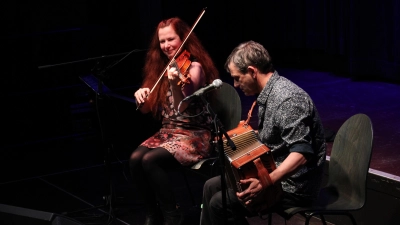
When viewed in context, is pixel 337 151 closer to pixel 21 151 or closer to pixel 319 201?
pixel 319 201

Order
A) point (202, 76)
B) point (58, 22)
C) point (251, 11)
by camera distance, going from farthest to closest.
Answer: point (251, 11), point (58, 22), point (202, 76)

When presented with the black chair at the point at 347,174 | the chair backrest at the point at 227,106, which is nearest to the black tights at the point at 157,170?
the chair backrest at the point at 227,106

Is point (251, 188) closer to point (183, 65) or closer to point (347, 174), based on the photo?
point (347, 174)

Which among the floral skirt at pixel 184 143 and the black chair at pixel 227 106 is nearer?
the floral skirt at pixel 184 143

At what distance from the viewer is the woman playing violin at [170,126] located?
4.00 m

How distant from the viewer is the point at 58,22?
7852mm

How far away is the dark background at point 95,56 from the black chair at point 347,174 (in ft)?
7.78

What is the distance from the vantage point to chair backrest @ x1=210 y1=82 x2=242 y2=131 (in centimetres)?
416

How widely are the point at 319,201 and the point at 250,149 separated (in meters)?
0.48

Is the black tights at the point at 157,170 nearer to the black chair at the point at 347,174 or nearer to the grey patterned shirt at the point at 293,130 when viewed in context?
the grey patterned shirt at the point at 293,130

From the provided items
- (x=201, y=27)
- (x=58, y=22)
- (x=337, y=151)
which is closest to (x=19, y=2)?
(x=58, y=22)

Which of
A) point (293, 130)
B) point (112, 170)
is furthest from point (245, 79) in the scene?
point (112, 170)

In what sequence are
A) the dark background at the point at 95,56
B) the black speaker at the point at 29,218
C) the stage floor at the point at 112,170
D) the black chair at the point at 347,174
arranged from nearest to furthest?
the black speaker at the point at 29,218 < the black chair at the point at 347,174 < the stage floor at the point at 112,170 < the dark background at the point at 95,56

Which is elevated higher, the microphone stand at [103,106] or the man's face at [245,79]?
the man's face at [245,79]
